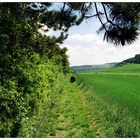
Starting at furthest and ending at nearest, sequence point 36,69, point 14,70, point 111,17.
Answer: point 36,69 < point 14,70 < point 111,17

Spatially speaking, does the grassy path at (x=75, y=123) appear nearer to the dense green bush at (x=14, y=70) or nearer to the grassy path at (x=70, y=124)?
the grassy path at (x=70, y=124)

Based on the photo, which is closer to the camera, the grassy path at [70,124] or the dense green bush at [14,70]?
the dense green bush at [14,70]

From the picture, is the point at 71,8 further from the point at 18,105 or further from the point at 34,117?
the point at 34,117

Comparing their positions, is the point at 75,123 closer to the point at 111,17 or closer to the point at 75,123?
the point at 75,123

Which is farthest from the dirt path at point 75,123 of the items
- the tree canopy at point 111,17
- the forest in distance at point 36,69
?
the tree canopy at point 111,17

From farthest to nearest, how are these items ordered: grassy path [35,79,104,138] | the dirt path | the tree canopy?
the dirt path
grassy path [35,79,104,138]
the tree canopy

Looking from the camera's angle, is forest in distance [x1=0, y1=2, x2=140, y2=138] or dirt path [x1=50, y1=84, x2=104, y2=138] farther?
dirt path [x1=50, y1=84, x2=104, y2=138]

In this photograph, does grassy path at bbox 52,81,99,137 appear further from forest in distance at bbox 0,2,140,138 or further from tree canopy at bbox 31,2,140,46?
tree canopy at bbox 31,2,140,46

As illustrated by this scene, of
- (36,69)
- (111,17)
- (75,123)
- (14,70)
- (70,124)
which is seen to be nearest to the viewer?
(111,17)

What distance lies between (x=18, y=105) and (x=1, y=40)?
1.40 m


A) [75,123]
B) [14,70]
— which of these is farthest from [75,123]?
[14,70]

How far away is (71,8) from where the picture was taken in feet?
16.5

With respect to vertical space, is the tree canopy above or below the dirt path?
above

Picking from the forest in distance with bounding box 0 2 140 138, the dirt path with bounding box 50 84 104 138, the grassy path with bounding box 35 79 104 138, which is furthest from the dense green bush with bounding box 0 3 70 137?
the dirt path with bounding box 50 84 104 138
